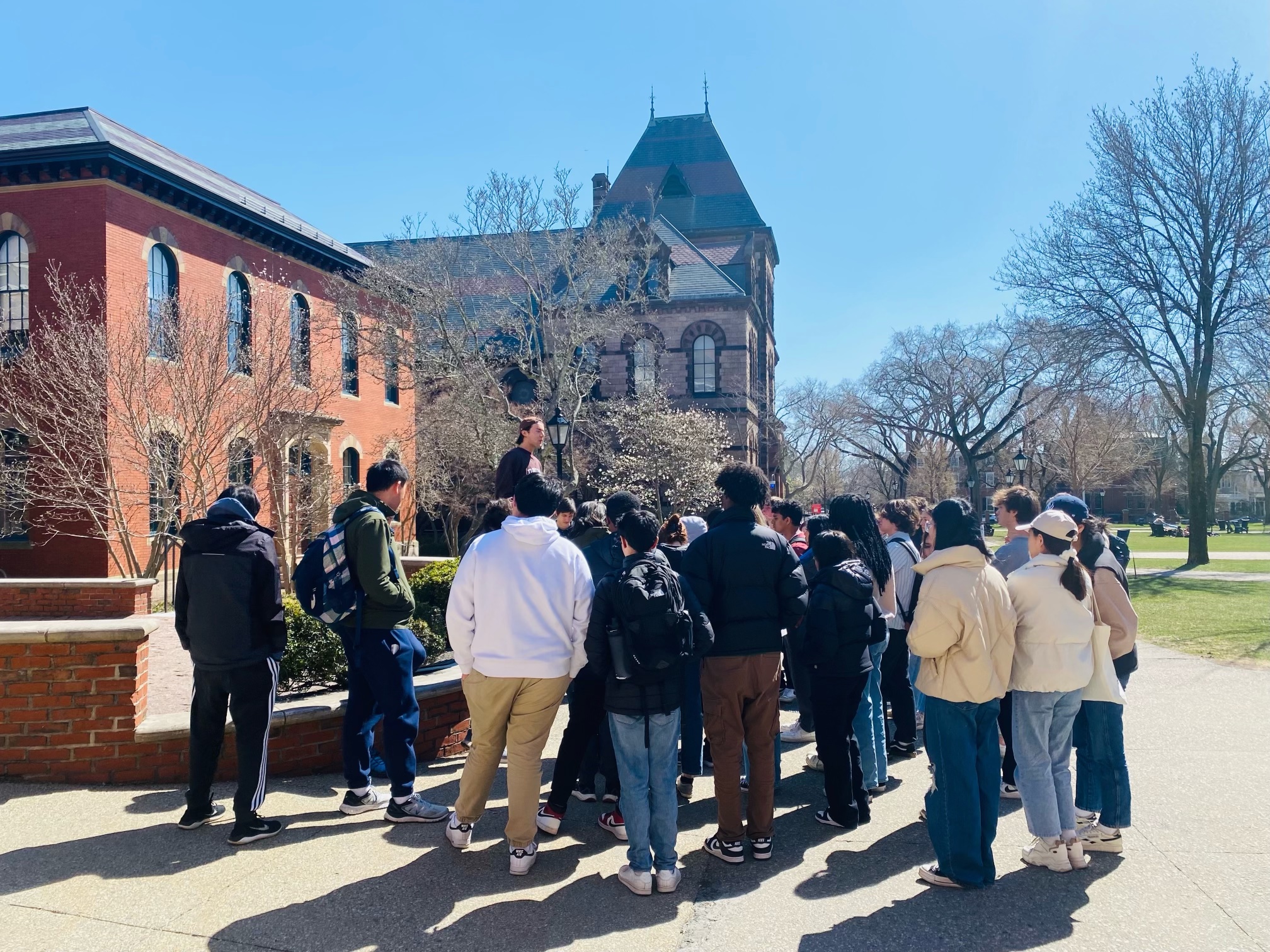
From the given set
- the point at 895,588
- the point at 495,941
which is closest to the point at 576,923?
the point at 495,941

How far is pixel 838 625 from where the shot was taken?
466cm

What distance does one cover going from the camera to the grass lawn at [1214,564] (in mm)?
22797

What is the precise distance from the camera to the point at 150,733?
16.8ft

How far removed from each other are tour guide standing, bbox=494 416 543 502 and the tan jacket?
113 inches

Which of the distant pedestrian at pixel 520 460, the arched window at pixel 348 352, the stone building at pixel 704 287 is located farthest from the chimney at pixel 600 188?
the distant pedestrian at pixel 520 460

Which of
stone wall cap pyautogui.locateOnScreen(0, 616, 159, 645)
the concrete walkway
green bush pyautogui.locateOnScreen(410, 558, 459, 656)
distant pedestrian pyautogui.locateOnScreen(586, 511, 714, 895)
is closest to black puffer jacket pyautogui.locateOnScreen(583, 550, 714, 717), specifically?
distant pedestrian pyautogui.locateOnScreen(586, 511, 714, 895)

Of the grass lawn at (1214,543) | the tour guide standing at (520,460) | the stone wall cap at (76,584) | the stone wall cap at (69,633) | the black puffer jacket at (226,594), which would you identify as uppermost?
Answer: the tour guide standing at (520,460)

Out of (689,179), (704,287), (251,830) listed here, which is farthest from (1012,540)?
(689,179)

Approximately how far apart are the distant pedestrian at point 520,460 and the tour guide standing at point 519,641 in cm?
167

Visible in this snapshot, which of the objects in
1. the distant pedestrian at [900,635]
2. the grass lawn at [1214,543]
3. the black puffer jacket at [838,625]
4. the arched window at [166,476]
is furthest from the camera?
the grass lawn at [1214,543]

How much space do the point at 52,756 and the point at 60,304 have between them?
1238 centimetres

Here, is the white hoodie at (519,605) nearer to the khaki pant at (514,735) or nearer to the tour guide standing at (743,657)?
the khaki pant at (514,735)

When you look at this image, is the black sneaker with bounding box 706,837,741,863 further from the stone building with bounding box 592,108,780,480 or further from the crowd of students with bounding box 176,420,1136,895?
the stone building with bounding box 592,108,780,480

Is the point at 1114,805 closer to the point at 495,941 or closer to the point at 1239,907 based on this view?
the point at 1239,907
